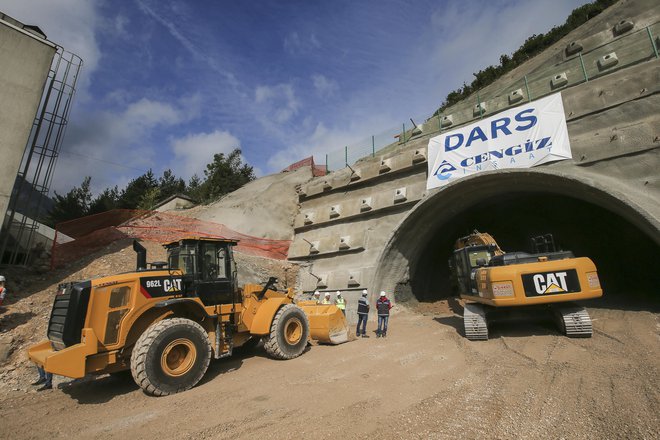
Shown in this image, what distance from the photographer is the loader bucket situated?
9.55 meters

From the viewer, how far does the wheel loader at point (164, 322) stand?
18.2 feet

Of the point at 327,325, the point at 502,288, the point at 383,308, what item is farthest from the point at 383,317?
the point at 502,288

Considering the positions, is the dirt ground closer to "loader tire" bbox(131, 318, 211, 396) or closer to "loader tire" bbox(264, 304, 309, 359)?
"loader tire" bbox(131, 318, 211, 396)

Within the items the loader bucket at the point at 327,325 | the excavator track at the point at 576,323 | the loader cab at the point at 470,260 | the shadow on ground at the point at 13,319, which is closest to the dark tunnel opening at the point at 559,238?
the loader cab at the point at 470,260

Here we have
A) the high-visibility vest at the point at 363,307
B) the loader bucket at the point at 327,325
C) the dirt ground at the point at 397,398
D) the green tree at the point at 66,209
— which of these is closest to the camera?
the dirt ground at the point at 397,398

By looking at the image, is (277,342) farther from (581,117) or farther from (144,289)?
(581,117)

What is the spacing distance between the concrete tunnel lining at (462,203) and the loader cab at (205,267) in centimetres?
808

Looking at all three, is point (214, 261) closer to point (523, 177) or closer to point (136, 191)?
point (523, 177)

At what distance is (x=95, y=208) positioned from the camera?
32469 millimetres

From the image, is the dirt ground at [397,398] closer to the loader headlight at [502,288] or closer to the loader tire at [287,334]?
the loader tire at [287,334]

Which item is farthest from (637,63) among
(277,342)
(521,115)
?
(277,342)

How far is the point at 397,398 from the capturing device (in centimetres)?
504

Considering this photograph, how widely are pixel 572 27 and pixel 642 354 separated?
35.9 meters

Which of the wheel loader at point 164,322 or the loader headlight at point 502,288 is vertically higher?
the loader headlight at point 502,288
